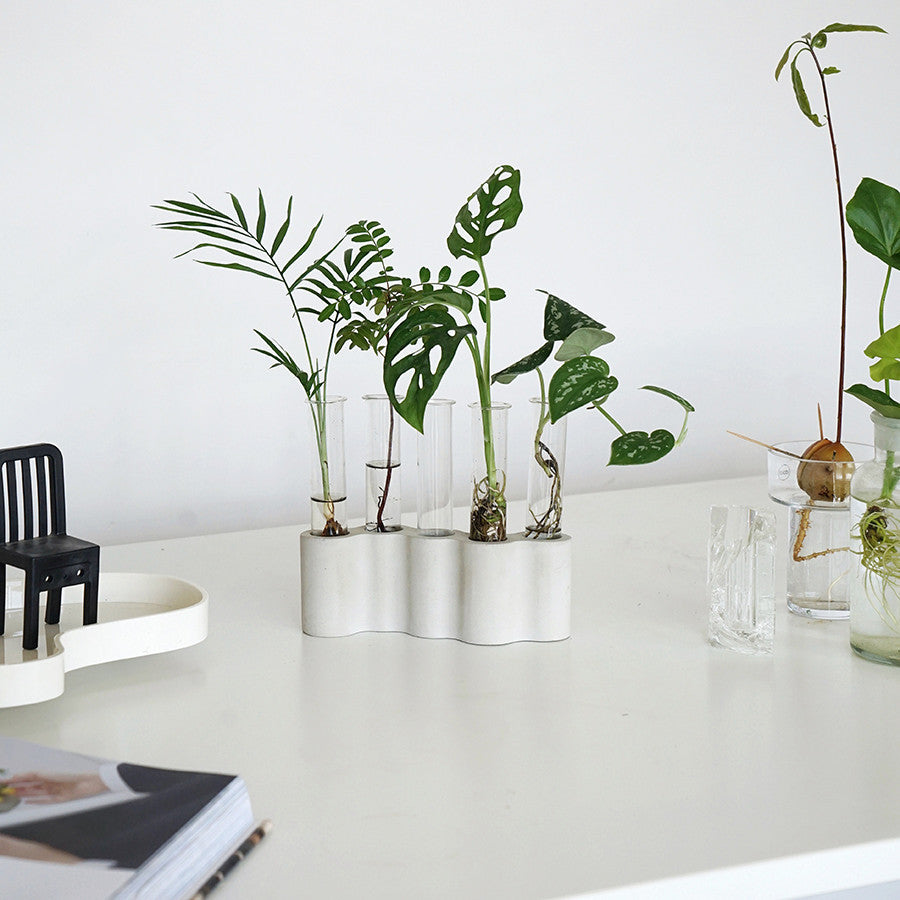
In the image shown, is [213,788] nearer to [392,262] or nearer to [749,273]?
[392,262]

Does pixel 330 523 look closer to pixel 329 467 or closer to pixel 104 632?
pixel 329 467

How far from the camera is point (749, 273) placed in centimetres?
193

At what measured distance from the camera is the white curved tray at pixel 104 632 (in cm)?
85

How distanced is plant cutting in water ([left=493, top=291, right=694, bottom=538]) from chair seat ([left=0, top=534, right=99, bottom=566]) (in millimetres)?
376

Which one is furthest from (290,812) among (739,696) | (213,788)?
(739,696)

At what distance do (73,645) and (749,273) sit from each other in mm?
1359

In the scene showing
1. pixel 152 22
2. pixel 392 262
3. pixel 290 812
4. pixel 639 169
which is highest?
pixel 152 22

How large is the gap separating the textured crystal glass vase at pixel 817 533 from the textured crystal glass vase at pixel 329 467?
0.43m

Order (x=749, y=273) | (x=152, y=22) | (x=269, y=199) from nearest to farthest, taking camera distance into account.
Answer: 1. (x=152, y=22)
2. (x=269, y=199)
3. (x=749, y=273)

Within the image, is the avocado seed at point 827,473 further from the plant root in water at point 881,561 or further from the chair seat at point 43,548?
the chair seat at point 43,548

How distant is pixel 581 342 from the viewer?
99 cm

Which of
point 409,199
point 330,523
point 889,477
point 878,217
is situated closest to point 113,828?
point 330,523

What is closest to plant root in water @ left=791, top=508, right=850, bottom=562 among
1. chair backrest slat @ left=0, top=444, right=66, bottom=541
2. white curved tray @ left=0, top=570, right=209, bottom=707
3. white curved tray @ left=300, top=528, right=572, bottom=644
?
white curved tray @ left=300, top=528, right=572, bottom=644

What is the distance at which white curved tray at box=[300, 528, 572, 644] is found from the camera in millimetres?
1023
